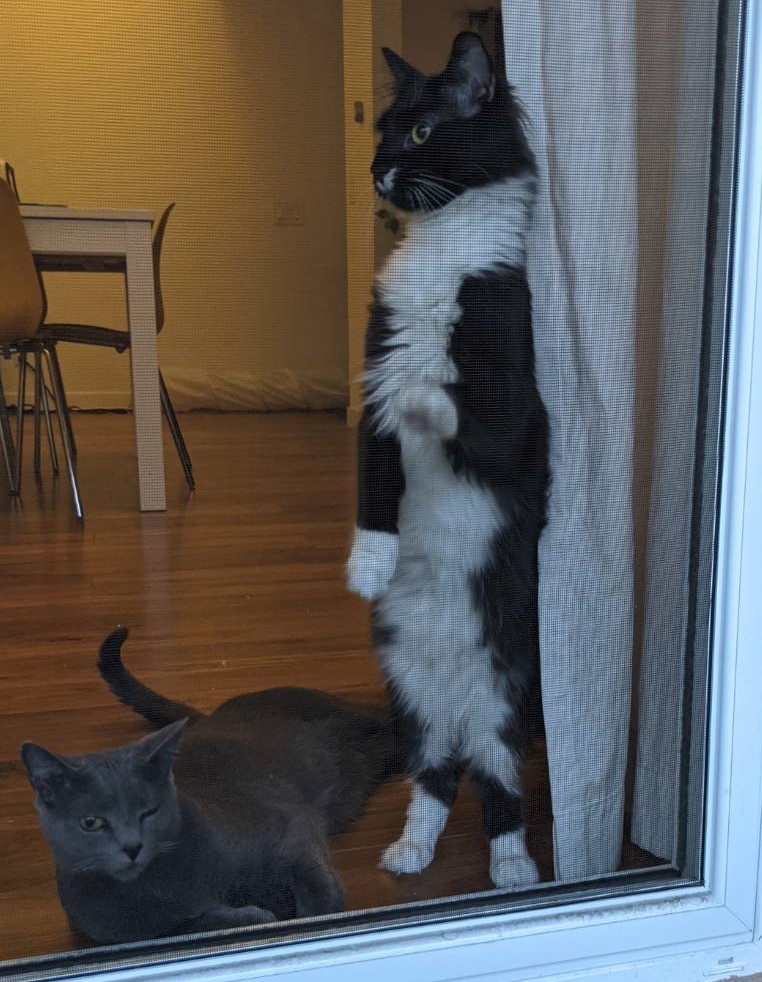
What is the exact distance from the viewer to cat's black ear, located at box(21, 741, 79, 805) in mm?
902

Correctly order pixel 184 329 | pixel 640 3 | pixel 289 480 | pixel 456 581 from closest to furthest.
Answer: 1. pixel 640 3
2. pixel 456 581
3. pixel 184 329
4. pixel 289 480

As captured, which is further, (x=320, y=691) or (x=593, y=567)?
(x=320, y=691)

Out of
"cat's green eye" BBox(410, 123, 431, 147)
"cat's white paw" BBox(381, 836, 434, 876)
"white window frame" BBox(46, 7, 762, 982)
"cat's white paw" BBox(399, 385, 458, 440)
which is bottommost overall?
"cat's white paw" BBox(381, 836, 434, 876)

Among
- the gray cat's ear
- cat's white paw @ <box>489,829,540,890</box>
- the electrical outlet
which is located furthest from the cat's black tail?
the electrical outlet

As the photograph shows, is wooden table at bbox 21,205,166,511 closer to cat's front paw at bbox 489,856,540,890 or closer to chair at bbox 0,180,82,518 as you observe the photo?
chair at bbox 0,180,82,518

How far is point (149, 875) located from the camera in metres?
0.89

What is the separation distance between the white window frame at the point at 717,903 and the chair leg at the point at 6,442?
1.80 meters

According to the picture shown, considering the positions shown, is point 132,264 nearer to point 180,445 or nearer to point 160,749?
point 180,445

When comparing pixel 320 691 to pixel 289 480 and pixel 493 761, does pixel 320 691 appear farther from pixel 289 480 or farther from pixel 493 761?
pixel 289 480

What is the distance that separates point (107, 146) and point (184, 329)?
520 mm

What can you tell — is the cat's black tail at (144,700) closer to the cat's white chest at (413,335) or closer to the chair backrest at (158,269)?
the cat's white chest at (413,335)

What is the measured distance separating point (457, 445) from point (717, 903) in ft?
1.76

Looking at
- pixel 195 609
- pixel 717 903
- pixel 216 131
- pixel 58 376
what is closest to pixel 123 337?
pixel 58 376

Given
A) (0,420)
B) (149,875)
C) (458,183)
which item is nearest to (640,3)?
(458,183)
